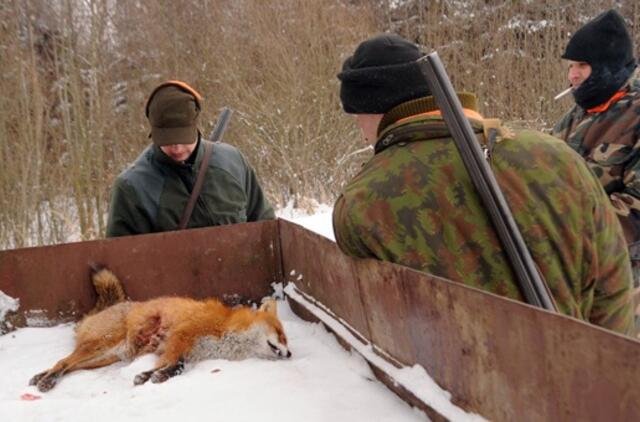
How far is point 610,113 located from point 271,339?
226cm

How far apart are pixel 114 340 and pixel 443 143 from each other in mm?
2092

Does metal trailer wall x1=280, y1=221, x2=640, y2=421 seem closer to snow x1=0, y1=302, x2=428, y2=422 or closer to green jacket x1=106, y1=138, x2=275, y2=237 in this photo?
snow x1=0, y1=302, x2=428, y2=422

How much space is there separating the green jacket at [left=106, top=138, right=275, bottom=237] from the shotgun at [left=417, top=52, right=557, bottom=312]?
2.58 metres

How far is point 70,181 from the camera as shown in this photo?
1060 centimetres

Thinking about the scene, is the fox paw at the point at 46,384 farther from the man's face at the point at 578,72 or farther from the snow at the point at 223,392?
the man's face at the point at 578,72

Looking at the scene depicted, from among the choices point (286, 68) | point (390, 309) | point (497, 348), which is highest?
point (286, 68)

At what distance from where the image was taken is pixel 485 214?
6.40ft

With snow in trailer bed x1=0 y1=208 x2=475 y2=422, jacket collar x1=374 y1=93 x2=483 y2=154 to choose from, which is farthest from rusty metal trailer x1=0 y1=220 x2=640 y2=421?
jacket collar x1=374 y1=93 x2=483 y2=154

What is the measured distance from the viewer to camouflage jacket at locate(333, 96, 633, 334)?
1921 mm

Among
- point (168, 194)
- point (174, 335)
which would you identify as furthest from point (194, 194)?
point (174, 335)

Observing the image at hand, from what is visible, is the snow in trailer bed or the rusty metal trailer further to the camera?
the snow in trailer bed

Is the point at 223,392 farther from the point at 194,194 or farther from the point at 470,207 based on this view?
the point at 194,194

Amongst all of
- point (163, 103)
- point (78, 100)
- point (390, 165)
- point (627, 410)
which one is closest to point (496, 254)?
point (390, 165)

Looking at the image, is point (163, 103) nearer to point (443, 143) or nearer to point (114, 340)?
point (114, 340)
